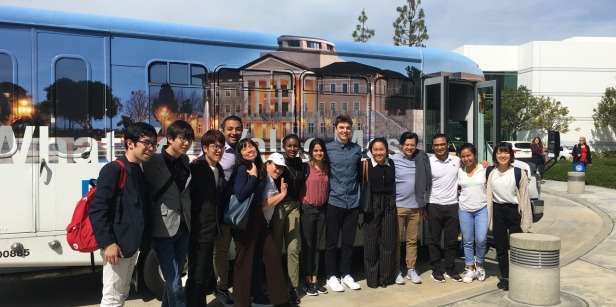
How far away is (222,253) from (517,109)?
1541 inches

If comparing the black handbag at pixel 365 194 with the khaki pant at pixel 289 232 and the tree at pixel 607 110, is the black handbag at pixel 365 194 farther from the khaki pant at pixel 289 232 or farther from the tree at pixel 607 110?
the tree at pixel 607 110

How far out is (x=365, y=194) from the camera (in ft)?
17.2

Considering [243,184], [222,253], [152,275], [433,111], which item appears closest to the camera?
[243,184]

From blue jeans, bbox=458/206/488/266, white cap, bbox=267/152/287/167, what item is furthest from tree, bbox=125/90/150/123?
blue jeans, bbox=458/206/488/266

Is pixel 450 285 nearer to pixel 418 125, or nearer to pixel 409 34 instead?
pixel 418 125

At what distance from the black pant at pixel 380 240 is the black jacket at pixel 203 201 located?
6.49 feet

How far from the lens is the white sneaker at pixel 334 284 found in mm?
5316

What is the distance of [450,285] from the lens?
565 cm

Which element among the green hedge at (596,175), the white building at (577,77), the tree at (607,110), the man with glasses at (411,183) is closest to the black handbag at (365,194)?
the man with glasses at (411,183)

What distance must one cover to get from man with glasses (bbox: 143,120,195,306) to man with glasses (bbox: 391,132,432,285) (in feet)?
8.64

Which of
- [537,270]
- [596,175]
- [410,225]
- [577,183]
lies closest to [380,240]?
[410,225]

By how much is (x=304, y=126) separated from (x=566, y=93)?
147 ft

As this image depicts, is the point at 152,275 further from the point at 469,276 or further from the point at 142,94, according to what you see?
the point at 469,276

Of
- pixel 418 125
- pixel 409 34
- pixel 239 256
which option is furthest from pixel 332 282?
pixel 409 34
